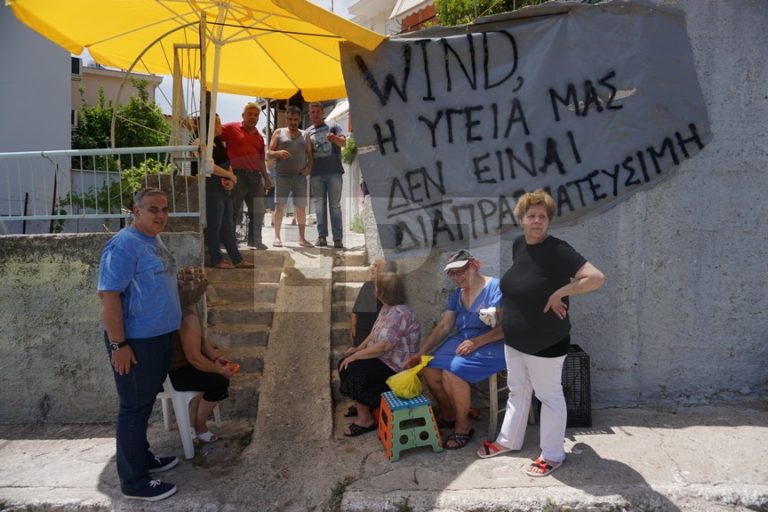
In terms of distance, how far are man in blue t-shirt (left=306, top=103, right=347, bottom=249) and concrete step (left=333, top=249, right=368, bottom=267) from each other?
284 mm

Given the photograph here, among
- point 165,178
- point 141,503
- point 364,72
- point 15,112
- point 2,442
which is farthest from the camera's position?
point 15,112

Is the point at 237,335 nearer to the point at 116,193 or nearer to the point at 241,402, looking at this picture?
the point at 241,402

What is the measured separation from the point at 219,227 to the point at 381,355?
2.38 m

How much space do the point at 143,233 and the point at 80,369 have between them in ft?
5.69

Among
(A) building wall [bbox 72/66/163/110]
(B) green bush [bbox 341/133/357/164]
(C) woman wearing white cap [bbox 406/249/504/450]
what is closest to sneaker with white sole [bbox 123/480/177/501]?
(C) woman wearing white cap [bbox 406/249/504/450]

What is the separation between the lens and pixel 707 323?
4352 millimetres

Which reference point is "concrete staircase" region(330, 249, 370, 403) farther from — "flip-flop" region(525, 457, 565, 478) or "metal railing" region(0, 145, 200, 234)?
"flip-flop" region(525, 457, 565, 478)

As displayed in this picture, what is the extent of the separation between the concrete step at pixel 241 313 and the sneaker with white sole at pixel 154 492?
1.82 meters

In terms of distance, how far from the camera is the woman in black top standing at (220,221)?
536 centimetres

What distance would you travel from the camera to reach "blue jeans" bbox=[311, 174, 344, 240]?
623 centimetres

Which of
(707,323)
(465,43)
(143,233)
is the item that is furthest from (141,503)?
(707,323)

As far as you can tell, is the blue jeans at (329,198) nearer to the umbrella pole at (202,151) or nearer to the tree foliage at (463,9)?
the umbrella pole at (202,151)

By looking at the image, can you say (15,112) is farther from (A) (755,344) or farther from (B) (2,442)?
(A) (755,344)

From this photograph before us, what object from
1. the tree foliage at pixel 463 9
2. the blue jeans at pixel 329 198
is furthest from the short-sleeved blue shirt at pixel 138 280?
the tree foliage at pixel 463 9
